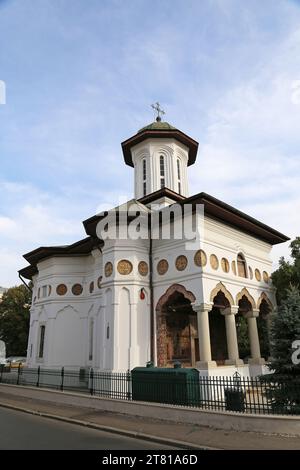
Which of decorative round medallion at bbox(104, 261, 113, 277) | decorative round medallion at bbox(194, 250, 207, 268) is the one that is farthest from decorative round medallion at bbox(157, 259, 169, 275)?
decorative round medallion at bbox(104, 261, 113, 277)

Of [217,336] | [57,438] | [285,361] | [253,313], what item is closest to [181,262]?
[253,313]

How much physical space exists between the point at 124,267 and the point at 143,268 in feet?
2.71

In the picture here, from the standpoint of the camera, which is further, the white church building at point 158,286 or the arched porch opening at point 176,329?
the arched porch opening at point 176,329

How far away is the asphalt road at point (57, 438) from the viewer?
6211 millimetres

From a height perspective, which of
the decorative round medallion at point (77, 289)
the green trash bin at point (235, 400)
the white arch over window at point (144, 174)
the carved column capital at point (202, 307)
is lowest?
the green trash bin at point (235, 400)

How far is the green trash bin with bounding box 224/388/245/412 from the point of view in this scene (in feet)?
24.3

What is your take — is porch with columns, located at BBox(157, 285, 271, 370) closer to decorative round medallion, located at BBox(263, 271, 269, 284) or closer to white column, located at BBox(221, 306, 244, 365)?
white column, located at BBox(221, 306, 244, 365)

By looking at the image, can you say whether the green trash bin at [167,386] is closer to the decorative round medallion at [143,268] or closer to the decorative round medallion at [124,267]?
the decorative round medallion at [124,267]

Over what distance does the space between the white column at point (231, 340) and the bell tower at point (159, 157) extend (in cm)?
735

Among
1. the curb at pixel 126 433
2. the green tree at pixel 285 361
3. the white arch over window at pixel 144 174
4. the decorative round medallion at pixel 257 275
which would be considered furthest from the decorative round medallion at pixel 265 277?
the curb at pixel 126 433

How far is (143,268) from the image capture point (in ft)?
45.4

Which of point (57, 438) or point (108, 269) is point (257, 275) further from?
point (57, 438)
